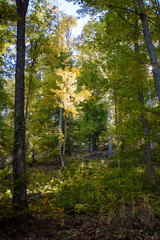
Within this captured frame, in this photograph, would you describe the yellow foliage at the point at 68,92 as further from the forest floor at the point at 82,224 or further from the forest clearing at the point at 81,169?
the forest floor at the point at 82,224

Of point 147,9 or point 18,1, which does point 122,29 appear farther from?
point 18,1

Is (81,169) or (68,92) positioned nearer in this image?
(81,169)

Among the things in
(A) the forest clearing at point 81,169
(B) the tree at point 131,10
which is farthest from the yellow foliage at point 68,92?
(B) the tree at point 131,10

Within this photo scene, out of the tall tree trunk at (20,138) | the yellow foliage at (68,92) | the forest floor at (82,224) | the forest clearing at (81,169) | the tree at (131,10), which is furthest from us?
the yellow foliage at (68,92)

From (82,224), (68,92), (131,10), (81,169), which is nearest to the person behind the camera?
(82,224)

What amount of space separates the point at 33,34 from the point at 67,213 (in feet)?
23.5

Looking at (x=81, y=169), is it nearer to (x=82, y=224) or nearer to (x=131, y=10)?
(x=82, y=224)

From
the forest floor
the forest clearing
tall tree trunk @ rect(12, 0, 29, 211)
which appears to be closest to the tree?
the forest clearing

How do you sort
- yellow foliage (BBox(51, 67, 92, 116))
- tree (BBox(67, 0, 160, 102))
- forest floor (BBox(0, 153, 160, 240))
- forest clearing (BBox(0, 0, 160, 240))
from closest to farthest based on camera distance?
forest floor (BBox(0, 153, 160, 240)) → forest clearing (BBox(0, 0, 160, 240)) → tree (BBox(67, 0, 160, 102)) → yellow foliage (BBox(51, 67, 92, 116))

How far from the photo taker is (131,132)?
6.39 metres

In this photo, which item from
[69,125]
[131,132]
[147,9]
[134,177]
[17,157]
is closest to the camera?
[17,157]

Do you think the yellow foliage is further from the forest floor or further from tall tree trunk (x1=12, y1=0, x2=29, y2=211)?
the forest floor

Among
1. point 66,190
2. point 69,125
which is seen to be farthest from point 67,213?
point 69,125

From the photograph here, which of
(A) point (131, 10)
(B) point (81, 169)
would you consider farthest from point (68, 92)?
(A) point (131, 10)
